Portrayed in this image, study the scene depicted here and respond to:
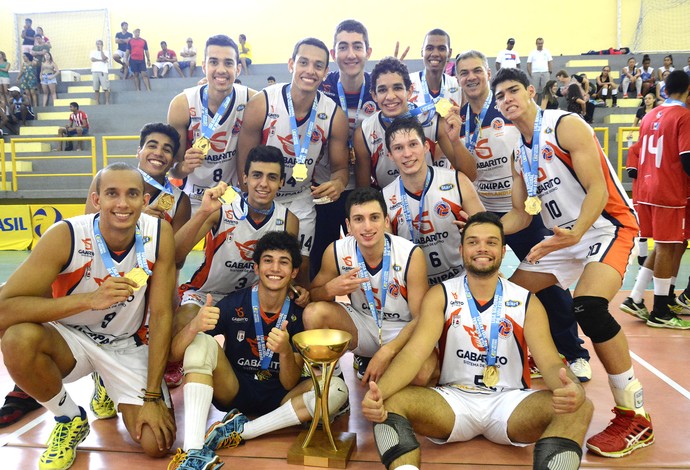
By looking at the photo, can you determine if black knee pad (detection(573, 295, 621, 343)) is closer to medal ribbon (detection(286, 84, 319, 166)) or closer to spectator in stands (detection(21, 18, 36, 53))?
medal ribbon (detection(286, 84, 319, 166))

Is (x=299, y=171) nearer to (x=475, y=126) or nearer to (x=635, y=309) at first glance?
(x=475, y=126)

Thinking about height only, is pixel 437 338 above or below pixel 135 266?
below

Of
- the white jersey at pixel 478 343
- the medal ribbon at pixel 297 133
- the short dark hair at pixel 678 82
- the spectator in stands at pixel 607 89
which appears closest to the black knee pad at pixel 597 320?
the white jersey at pixel 478 343

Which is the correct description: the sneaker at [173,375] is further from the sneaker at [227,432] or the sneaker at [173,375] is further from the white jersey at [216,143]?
the white jersey at [216,143]

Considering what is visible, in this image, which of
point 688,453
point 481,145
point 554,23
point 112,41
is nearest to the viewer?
point 688,453

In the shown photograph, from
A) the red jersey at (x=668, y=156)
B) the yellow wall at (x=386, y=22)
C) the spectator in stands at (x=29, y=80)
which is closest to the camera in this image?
the red jersey at (x=668, y=156)

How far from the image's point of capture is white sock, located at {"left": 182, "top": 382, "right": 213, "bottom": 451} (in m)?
3.05

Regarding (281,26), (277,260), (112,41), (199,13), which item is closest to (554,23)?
(281,26)

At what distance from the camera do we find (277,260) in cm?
358

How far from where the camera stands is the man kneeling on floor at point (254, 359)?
126 inches

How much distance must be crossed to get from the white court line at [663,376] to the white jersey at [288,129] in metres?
3.08

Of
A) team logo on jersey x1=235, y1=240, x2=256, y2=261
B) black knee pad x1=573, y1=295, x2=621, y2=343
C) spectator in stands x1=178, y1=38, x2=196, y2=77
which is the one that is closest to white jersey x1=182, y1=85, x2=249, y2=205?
team logo on jersey x1=235, y1=240, x2=256, y2=261

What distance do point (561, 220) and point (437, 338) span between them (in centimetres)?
129

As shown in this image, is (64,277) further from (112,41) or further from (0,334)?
(112,41)
